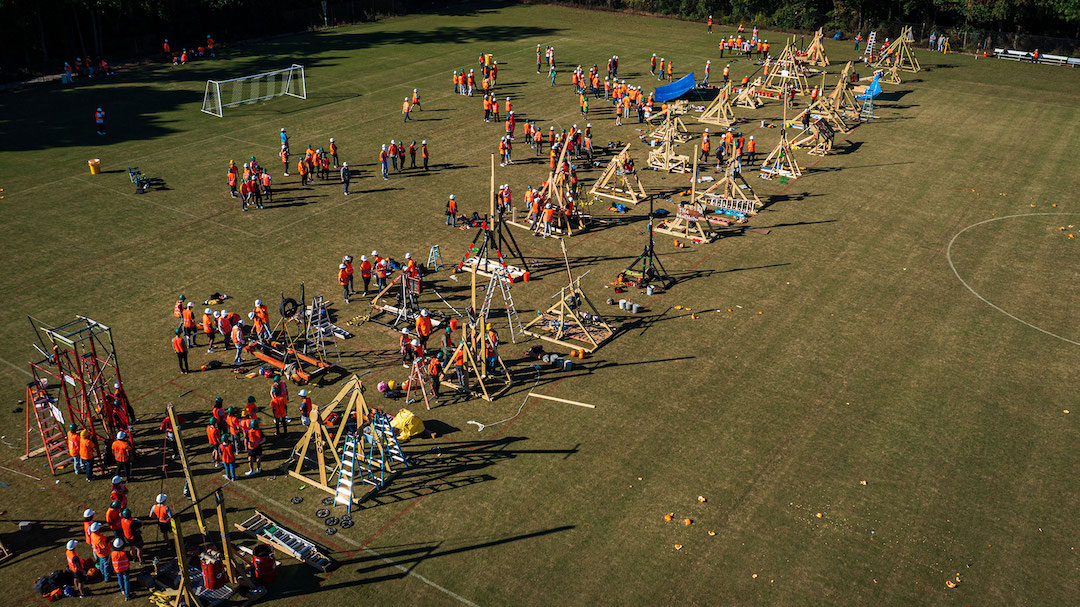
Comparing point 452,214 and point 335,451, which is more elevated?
point 452,214

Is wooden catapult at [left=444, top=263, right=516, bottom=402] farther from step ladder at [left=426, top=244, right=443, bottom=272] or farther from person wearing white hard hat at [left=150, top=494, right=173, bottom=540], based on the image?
person wearing white hard hat at [left=150, top=494, right=173, bottom=540]

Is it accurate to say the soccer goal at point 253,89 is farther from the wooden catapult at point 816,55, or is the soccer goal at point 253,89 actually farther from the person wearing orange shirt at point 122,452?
the wooden catapult at point 816,55

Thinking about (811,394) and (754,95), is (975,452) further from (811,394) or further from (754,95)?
(754,95)

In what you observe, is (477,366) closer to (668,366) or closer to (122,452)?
(668,366)

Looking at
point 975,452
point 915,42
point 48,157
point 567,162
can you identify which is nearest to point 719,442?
point 975,452

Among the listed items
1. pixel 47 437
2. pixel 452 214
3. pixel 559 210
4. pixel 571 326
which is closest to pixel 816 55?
pixel 559 210

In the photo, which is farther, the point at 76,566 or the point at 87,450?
the point at 87,450

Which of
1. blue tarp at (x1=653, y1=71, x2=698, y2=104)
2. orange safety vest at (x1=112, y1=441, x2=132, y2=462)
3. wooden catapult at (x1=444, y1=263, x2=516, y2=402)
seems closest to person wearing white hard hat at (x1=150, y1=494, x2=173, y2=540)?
orange safety vest at (x1=112, y1=441, x2=132, y2=462)
